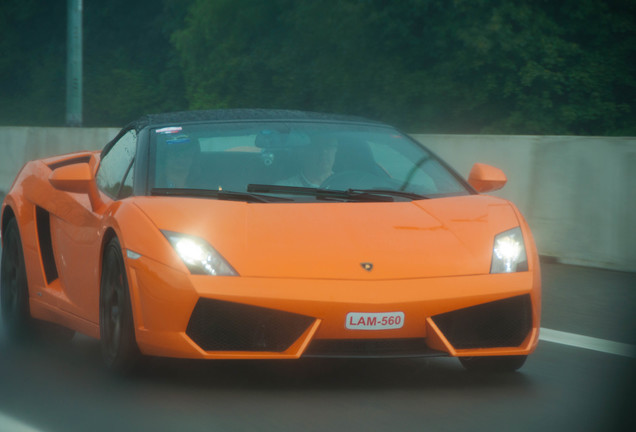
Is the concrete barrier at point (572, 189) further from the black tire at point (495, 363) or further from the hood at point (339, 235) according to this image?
the hood at point (339, 235)

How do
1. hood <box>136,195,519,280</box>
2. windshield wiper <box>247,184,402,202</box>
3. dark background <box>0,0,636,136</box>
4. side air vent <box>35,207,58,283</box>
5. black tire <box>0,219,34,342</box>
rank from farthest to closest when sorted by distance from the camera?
1. dark background <box>0,0,636,136</box>
2. black tire <box>0,219,34,342</box>
3. side air vent <box>35,207,58,283</box>
4. windshield wiper <box>247,184,402,202</box>
5. hood <box>136,195,519,280</box>

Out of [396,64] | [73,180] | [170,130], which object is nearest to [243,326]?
[73,180]

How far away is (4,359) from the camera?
19.9 ft

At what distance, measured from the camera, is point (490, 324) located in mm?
5035

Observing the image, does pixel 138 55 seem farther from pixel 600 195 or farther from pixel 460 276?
pixel 460 276

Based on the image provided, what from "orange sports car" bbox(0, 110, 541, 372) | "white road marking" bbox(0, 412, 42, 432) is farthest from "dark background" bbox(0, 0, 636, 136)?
"white road marking" bbox(0, 412, 42, 432)

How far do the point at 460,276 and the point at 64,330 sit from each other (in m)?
2.68

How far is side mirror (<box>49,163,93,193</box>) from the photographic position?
19.0 ft

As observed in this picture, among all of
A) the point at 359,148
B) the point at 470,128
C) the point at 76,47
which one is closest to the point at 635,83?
the point at 470,128

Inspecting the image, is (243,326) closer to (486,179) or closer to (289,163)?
(289,163)

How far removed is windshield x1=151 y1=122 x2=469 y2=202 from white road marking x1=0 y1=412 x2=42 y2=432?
4.56 feet

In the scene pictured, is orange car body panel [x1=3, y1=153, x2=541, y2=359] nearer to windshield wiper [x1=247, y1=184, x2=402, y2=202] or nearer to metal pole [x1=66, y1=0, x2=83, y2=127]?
windshield wiper [x1=247, y1=184, x2=402, y2=202]

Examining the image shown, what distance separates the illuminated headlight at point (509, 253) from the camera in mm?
5105

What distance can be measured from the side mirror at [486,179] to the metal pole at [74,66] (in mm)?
18674
